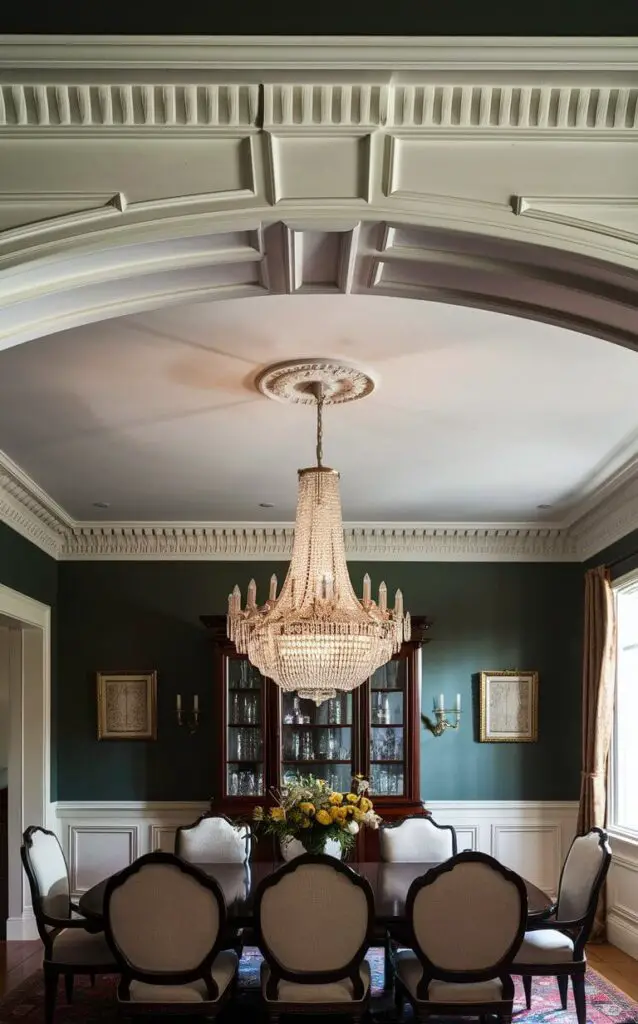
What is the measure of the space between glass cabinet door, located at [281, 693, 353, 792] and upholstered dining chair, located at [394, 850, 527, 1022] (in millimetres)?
3029

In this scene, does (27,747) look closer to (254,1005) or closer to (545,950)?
(254,1005)

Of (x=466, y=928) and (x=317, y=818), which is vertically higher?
(x=317, y=818)

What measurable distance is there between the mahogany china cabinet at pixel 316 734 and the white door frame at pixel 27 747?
115 centimetres

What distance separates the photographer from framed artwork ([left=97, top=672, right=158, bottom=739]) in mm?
7336

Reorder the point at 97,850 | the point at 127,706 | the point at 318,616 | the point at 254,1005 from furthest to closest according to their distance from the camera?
the point at 127,706 → the point at 97,850 → the point at 254,1005 → the point at 318,616

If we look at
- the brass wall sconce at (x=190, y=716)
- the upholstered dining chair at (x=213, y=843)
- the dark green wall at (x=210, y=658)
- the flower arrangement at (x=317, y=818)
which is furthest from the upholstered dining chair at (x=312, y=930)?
the dark green wall at (x=210, y=658)

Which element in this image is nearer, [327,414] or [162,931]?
[162,931]

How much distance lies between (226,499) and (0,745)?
4425 mm

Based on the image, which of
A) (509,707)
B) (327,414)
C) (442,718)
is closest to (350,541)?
(442,718)

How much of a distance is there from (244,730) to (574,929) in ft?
10.0

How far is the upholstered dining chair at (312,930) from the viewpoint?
13.0 ft

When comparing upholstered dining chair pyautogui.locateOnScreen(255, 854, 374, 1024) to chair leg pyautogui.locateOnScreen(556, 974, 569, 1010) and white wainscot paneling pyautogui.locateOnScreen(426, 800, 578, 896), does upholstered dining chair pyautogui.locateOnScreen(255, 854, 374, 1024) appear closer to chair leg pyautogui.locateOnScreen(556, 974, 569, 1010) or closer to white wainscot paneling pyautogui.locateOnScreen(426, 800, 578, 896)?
chair leg pyautogui.locateOnScreen(556, 974, 569, 1010)

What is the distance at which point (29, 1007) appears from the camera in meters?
5.20

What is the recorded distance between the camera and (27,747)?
6.91 m
